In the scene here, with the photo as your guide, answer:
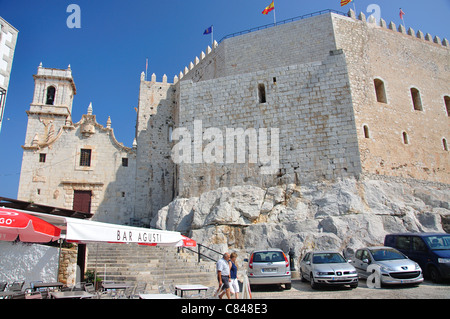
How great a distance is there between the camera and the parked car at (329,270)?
9000 millimetres

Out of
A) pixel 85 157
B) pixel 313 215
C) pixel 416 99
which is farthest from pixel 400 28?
pixel 85 157

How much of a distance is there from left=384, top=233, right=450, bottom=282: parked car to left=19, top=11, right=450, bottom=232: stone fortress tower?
5165 millimetres

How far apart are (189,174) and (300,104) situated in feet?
23.4

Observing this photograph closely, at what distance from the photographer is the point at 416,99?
2056cm

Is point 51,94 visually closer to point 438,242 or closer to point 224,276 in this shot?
point 224,276

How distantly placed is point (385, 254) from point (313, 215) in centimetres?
512

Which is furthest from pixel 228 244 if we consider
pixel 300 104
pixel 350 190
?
pixel 300 104

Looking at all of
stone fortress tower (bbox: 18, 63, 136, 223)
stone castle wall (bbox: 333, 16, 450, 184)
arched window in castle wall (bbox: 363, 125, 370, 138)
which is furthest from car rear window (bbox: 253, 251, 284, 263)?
stone fortress tower (bbox: 18, 63, 136, 223)

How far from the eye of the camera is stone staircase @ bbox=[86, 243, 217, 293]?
1109 cm

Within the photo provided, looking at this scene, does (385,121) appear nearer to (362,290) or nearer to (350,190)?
(350,190)

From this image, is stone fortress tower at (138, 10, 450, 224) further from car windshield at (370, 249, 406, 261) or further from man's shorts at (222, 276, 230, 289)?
man's shorts at (222, 276, 230, 289)

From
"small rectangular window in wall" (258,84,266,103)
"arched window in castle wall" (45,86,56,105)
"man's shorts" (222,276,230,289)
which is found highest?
"arched window in castle wall" (45,86,56,105)

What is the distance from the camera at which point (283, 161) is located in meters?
16.9

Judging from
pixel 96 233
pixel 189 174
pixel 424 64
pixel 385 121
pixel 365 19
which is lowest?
pixel 96 233
